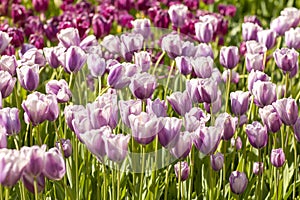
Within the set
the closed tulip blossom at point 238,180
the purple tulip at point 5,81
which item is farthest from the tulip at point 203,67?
the purple tulip at point 5,81

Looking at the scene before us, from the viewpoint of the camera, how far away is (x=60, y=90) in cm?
229

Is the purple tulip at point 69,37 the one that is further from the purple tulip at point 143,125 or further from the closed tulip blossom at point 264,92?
the purple tulip at point 143,125

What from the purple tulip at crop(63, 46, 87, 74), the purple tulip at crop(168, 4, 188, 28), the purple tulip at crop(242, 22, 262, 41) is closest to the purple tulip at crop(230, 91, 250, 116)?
the purple tulip at crop(63, 46, 87, 74)

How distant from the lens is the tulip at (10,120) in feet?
6.66

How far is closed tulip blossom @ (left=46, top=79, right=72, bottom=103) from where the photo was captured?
2.26 meters

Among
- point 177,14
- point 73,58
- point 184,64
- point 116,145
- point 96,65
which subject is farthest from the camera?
point 177,14

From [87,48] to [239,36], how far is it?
2205 millimetres

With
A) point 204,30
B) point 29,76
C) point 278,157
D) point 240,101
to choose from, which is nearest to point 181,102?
point 240,101

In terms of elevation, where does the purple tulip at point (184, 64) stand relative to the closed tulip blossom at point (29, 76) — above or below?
below

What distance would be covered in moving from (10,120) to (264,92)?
867mm

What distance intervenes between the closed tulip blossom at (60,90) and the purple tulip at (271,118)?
66cm

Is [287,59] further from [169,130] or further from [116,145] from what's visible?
[116,145]

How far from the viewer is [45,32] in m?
3.84

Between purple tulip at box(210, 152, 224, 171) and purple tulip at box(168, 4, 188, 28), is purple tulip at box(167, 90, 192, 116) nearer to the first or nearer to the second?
purple tulip at box(210, 152, 224, 171)
